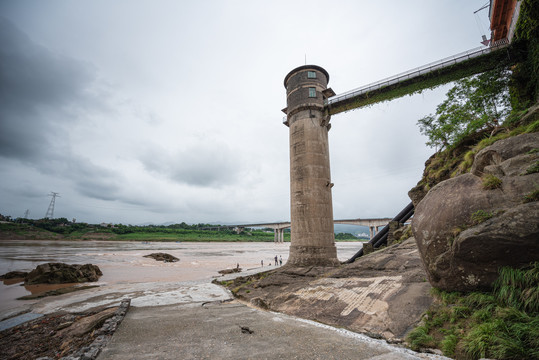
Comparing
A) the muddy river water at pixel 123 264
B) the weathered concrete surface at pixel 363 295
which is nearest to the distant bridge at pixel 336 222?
the muddy river water at pixel 123 264

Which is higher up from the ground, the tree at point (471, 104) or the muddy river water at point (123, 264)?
the tree at point (471, 104)

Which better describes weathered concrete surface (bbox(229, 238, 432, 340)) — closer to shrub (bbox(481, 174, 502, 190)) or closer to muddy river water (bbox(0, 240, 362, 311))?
shrub (bbox(481, 174, 502, 190))

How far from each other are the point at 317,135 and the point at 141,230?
10585cm

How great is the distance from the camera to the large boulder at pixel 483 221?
463 cm

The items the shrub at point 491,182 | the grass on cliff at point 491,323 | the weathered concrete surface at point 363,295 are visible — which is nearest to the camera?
the grass on cliff at point 491,323

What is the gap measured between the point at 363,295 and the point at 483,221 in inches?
178

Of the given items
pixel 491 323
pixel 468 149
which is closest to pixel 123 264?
pixel 491 323

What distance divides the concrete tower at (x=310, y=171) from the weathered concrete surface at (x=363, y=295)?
3.97m

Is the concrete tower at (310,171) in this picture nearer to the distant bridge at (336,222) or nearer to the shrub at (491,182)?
the shrub at (491,182)

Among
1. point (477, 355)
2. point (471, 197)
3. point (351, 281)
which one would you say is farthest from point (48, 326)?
point (471, 197)

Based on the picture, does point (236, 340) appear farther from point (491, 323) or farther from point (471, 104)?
point (471, 104)

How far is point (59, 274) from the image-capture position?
55.8 ft

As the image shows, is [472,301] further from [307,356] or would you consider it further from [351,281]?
[351,281]

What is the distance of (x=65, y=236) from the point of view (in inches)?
3031
